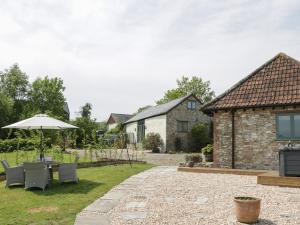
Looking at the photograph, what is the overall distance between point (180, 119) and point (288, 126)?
22.1 m

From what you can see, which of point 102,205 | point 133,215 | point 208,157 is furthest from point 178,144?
point 133,215

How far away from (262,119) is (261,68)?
10.7ft

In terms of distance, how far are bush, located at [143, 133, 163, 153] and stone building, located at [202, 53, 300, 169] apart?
18.2 m

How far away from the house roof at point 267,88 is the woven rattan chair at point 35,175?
9024mm

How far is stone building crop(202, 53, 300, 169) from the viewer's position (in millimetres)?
15883

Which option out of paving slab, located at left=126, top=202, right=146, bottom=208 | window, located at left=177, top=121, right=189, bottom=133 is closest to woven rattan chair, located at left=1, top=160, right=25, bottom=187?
paving slab, located at left=126, top=202, right=146, bottom=208

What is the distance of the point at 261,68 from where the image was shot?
18.4 metres

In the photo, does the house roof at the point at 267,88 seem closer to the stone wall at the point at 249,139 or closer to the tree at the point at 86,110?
the stone wall at the point at 249,139

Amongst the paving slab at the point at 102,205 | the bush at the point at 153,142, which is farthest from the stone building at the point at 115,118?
the paving slab at the point at 102,205

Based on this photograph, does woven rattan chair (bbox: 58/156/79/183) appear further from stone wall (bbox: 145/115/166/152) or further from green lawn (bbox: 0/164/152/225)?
stone wall (bbox: 145/115/166/152)

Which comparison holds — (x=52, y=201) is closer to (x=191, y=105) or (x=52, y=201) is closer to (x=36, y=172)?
(x=36, y=172)

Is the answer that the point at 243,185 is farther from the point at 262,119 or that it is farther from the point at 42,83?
the point at 42,83

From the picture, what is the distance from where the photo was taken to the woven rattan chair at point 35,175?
11.8 metres

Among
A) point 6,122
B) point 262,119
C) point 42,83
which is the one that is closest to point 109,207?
point 262,119
